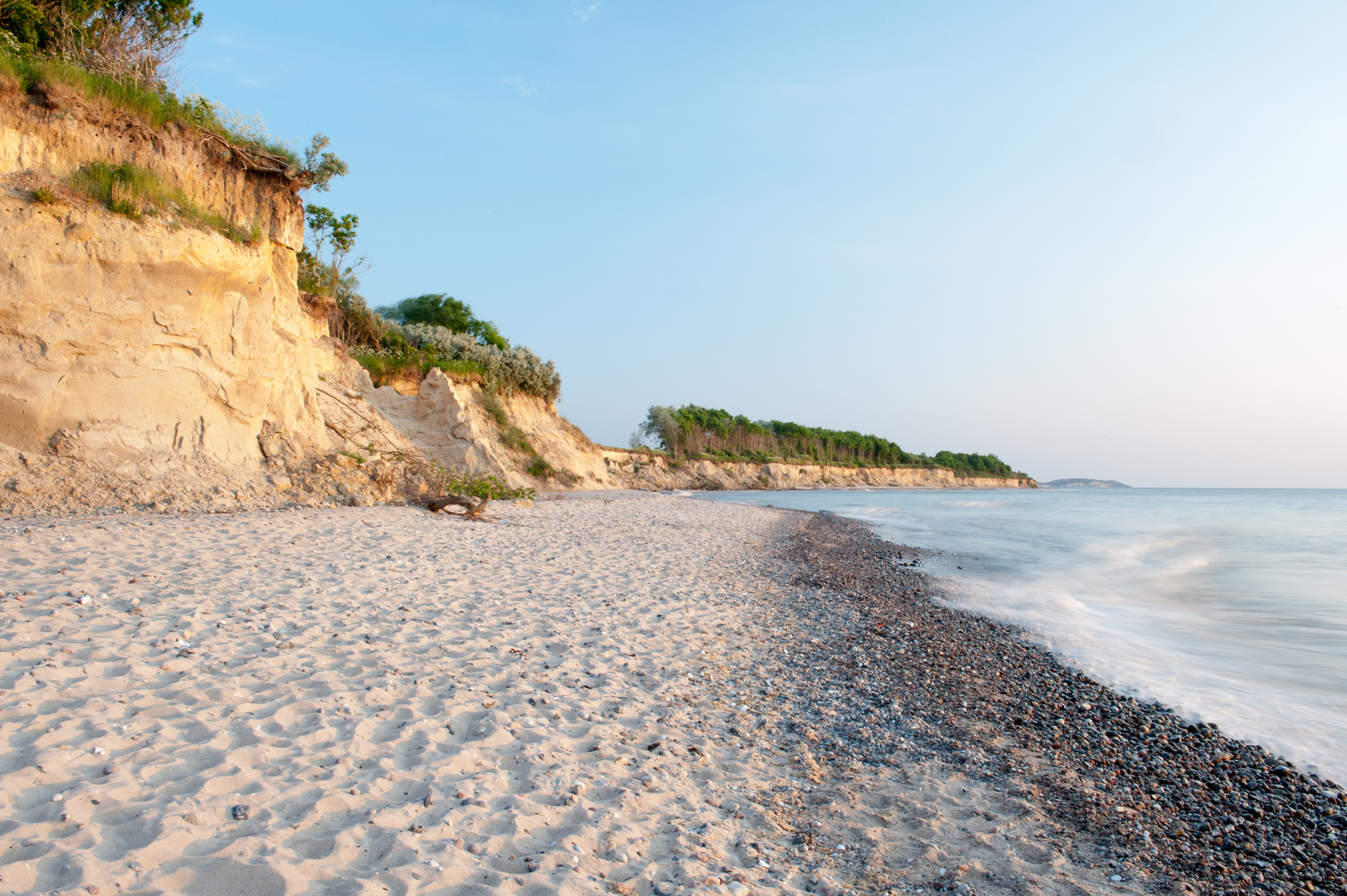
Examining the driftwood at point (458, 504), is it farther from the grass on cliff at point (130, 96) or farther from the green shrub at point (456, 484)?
the grass on cliff at point (130, 96)

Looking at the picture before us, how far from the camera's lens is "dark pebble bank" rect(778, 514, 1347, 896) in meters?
3.31

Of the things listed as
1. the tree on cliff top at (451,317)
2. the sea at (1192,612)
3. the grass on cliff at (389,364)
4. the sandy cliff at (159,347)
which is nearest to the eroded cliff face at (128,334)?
the sandy cliff at (159,347)

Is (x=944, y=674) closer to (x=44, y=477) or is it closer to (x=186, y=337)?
(x=44, y=477)

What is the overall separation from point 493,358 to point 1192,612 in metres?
23.0

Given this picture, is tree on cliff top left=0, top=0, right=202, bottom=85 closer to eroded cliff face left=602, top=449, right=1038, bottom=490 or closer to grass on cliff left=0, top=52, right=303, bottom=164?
grass on cliff left=0, top=52, right=303, bottom=164

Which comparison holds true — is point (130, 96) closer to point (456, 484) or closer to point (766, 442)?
point (456, 484)

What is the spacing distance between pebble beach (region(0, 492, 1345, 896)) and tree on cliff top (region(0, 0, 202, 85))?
945cm

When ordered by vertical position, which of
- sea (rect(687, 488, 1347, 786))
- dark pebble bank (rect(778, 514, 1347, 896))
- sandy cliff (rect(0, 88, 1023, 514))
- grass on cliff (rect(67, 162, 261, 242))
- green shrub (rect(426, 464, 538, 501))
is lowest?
sea (rect(687, 488, 1347, 786))

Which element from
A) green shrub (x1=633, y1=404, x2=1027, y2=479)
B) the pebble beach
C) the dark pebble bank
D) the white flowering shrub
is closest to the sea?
the dark pebble bank

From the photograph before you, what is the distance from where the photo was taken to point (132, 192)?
10.1 metres

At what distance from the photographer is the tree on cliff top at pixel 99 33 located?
11.5 m

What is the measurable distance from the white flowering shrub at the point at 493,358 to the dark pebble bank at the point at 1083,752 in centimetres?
2139

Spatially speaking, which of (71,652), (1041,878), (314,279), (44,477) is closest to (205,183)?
(44,477)

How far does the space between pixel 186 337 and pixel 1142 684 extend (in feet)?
45.2
